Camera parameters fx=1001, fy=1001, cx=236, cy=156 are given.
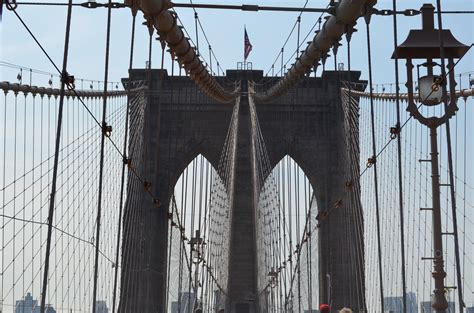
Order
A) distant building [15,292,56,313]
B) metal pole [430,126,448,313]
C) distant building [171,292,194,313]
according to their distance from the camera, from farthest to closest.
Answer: distant building [171,292,194,313] < distant building [15,292,56,313] < metal pole [430,126,448,313]

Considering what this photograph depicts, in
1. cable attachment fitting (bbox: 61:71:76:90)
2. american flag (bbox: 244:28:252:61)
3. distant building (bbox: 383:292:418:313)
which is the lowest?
distant building (bbox: 383:292:418:313)

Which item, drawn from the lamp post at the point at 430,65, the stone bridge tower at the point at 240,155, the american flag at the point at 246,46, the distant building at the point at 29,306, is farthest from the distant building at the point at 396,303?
the american flag at the point at 246,46

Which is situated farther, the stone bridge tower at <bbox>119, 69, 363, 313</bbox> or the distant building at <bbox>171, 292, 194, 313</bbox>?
the stone bridge tower at <bbox>119, 69, 363, 313</bbox>

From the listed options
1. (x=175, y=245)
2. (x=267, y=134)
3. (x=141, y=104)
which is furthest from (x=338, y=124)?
(x=175, y=245)

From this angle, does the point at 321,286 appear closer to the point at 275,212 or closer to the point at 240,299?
the point at 240,299

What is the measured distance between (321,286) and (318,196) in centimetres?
301

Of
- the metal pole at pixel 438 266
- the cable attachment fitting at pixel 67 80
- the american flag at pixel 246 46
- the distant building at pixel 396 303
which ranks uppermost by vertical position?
the american flag at pixel 246 46

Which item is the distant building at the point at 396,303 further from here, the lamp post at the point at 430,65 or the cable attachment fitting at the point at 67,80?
the cable attachment fitting at the point at 67,80

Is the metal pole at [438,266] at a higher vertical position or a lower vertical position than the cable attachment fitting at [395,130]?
lower

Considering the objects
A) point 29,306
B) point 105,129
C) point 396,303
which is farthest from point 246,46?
point 105,129

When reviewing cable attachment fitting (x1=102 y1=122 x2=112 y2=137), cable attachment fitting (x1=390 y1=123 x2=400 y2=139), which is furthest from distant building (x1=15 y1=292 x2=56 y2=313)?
cable attachment fitting (x1=390 y1=123 x2=400 y2=139)

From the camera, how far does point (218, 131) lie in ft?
112

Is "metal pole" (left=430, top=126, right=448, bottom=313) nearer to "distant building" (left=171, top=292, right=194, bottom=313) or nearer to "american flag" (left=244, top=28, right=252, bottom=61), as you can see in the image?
"distant building" (left=171, top=292, right=194, bottom=313)

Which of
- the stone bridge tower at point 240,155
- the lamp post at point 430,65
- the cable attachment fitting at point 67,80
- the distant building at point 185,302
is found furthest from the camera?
the stone bridge tower at point 240,155
